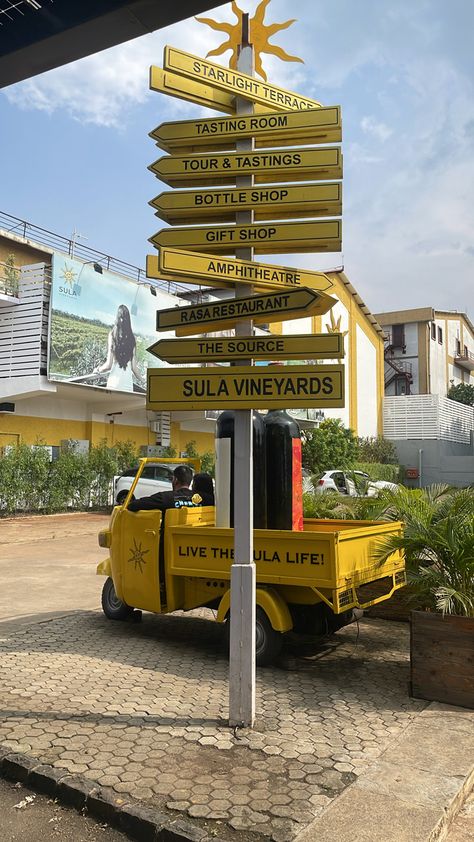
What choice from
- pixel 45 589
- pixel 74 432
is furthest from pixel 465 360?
pixel 45 589

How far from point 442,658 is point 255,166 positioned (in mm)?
3769

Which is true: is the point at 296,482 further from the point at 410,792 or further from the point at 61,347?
the point at 61,347

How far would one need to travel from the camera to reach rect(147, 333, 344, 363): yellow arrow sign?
4.43m

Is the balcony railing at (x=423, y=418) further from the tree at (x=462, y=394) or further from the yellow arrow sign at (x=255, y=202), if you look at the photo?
the yellow arrow sign at (x=255, y=202)

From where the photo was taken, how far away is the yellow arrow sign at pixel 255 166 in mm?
4711

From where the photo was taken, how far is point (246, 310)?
4605 millimetres

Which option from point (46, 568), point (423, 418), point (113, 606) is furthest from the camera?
point (423, 418)

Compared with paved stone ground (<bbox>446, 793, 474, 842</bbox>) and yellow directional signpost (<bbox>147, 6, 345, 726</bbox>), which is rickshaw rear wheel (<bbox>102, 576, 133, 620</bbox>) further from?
paved stone ground (<bbox>446, 793, 474, 842</bbox>)

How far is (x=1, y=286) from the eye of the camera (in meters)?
21.5

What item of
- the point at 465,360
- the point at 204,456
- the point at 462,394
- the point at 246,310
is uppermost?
the point at 465,360

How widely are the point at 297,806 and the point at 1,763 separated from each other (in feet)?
5.73

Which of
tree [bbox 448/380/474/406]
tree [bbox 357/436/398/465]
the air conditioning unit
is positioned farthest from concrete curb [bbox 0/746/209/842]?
tree [bbox 448/380/474/406]

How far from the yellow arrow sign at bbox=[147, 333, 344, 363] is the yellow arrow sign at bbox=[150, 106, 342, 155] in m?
1.45

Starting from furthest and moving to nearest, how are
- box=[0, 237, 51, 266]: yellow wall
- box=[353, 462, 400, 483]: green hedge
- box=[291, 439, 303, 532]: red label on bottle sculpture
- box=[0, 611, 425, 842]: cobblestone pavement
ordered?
box=[353, 462, 400, 483]: green hedge → box=[0, 237, 51, 266]: yellow wall → box=[291, 439, 303, 532]: red label on bottle sculpture → box=[0, 611, 425, 842]: cobblestone pavement
